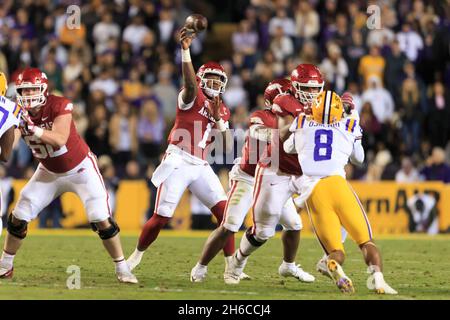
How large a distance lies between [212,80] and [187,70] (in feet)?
1.74

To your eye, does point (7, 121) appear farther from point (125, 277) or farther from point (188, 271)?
point (188, 271)

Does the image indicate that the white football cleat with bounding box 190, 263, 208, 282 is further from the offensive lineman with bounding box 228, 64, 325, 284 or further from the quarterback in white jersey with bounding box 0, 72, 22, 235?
the quarterback in white jersey with bounding box 0, 72, 22, 235

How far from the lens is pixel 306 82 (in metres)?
8.80

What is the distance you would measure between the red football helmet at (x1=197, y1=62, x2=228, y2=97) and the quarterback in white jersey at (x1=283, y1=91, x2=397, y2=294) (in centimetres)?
121

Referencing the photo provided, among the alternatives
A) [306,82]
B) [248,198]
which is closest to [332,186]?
[306,82]

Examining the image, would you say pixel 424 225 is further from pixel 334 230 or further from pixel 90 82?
pixel 334 230

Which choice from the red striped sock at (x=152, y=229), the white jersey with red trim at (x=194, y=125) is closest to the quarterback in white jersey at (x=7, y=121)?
the red striped sock at (x=152, y=229)

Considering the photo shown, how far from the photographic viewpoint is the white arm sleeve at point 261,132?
9.07 m

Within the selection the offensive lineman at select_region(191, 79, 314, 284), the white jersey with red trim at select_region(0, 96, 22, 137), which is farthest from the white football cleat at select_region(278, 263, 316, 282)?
the white jersey with red trim at select_region(0, 96, 22, 137)

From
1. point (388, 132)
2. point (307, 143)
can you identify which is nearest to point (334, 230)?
point (307, 143)

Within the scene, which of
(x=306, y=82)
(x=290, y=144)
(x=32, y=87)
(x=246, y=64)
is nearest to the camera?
(x=290, y=144)

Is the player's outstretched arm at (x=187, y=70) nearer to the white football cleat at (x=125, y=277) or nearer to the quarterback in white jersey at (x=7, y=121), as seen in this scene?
the quarterback in white jersey at (x=7, y=121)

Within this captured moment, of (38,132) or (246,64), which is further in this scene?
(246,64)

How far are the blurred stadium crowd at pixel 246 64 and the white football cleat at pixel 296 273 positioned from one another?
5.69 m
